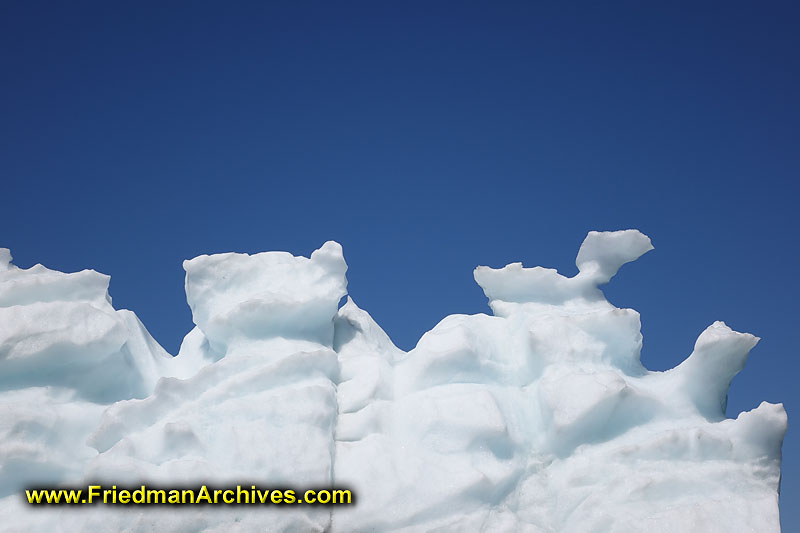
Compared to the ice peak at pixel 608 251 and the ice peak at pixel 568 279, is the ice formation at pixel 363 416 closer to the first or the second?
the ice peak at pixel 568 279

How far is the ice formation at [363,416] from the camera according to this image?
6129 mm

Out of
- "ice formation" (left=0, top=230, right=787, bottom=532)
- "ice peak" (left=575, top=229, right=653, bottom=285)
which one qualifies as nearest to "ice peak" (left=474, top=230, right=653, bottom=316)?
"ice peak" (left=575, top=229, right=653, bottom=285)

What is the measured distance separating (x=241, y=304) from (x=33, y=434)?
7.49 ft

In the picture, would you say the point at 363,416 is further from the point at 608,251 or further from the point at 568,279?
the point at 608,251

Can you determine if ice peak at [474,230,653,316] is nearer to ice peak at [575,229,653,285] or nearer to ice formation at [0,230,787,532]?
ice peak at [575,229,653,285]

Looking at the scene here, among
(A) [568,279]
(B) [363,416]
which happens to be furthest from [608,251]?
(B) [363,416]

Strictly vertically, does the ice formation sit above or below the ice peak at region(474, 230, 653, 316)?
below

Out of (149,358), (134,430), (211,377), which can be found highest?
(149,358)

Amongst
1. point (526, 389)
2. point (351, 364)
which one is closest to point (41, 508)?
point (351, 364)

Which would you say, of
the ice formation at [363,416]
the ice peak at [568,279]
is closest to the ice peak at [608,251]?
the ice peak at [568,279]

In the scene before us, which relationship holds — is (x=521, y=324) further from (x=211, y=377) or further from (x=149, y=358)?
(x=149, y=358)

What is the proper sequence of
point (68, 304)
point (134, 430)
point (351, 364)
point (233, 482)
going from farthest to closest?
1. point (351, 364)
2. point (68, 304)
3. point (134, 430)
4. point (233, 482)

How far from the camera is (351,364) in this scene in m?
7.79

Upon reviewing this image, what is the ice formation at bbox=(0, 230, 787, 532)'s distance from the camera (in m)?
6.13
